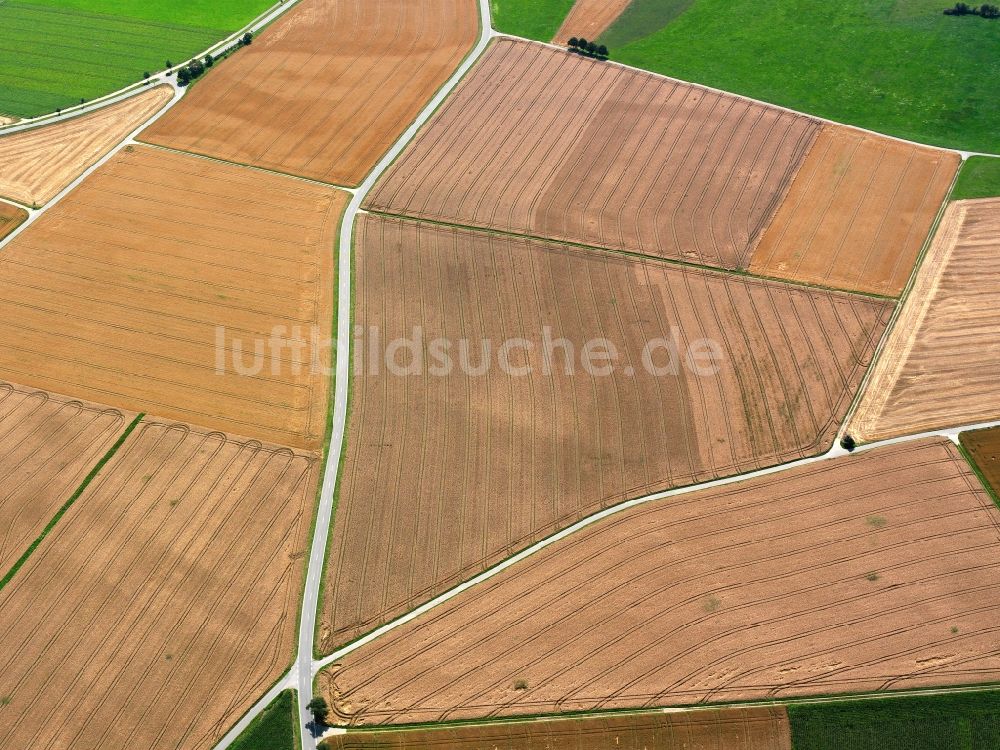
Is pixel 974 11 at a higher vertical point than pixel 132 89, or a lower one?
higher

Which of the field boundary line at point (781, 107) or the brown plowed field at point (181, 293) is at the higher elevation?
the field boundary line at point (781, 107)

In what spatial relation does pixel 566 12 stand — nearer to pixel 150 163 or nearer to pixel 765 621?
pixel 150 163

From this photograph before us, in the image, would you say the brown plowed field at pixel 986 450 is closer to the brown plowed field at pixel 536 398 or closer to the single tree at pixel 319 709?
the brown plowed field at pixel 536 398

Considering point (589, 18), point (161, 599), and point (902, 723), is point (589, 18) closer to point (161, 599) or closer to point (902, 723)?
point (161, 599)

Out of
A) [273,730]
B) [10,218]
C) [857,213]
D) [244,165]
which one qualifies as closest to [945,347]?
[857,213]

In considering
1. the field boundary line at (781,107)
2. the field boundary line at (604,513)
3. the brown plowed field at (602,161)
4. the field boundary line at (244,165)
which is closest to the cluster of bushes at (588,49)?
the field boundary line at (781,107)
